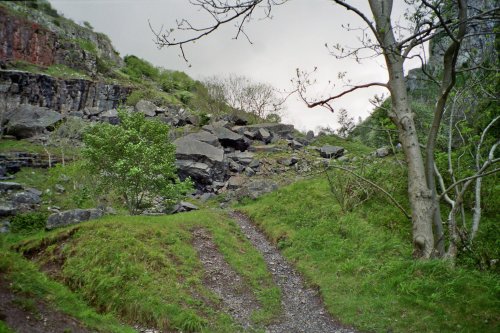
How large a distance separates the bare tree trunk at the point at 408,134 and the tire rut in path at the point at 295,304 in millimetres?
2979

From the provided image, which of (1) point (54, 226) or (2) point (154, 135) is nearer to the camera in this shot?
(1) point (54, 226)

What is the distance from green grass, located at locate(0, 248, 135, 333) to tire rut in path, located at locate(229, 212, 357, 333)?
3444mm

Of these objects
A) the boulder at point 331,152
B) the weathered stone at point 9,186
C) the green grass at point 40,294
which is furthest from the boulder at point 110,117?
the green grass at point 40,294

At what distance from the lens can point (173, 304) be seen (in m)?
7.96

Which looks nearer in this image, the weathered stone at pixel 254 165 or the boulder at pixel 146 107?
the weathered stone at pixel 254 165

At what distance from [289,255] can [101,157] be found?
847cm

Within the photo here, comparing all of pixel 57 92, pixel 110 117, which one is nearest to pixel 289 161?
pixel 110 117

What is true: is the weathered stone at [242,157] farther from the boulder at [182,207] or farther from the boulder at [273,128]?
the boulder at [182,207]

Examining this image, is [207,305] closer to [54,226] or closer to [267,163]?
[54,226]

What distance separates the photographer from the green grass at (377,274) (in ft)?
22.2

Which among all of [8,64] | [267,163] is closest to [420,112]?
[267,163]

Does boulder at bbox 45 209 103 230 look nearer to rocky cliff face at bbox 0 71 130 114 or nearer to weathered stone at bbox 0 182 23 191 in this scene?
weathered stone at bbox 0 182 23 191

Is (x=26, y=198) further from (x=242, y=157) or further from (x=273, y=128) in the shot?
(x=273, y=128)

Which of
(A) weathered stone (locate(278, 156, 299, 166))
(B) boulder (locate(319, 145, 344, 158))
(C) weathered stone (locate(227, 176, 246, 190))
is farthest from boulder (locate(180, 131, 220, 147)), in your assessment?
(B) boulder (locate(319, 145, 344, 158))
